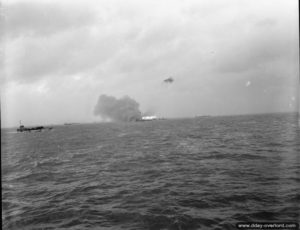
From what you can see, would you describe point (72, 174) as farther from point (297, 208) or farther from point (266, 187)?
point (297, 208)

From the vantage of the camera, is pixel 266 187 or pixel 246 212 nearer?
pixel 246 212

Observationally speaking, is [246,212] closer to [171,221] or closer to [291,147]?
[171,221]

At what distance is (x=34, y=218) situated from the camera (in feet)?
41.5

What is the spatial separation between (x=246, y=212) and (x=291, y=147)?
22764 mm

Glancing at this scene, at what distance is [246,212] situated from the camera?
37.6 feet

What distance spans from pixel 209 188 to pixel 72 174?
1458 centimetres

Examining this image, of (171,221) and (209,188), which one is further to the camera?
(209,188)

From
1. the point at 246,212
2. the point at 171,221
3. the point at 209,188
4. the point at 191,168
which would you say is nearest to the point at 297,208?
the point at 246,212

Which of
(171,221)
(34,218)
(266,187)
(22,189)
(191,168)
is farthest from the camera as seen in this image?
(191,168)

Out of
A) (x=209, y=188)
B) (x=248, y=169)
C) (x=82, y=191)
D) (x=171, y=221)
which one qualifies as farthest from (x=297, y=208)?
(x=82, y=191)

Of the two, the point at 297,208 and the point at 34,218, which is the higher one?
the point at 297,208

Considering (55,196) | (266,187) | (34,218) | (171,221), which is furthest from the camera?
(55,196)

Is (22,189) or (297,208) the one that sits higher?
(297,208)

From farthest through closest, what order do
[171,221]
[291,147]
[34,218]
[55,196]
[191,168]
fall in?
[291,147], [191,168], [55,196], [34,218], [171,221]
